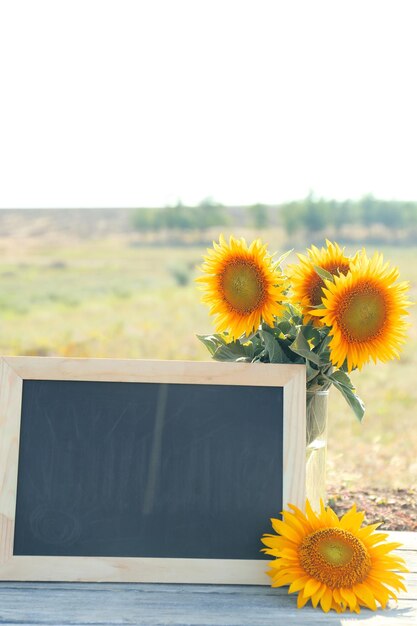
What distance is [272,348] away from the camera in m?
1.52

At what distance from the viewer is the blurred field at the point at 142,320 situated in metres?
4.83

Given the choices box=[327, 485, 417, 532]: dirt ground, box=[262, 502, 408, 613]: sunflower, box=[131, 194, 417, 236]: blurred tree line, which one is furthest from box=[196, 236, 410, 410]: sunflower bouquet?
box=[131, 194, 417, 236]: blurred tree line

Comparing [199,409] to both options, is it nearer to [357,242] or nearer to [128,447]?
[128,447]

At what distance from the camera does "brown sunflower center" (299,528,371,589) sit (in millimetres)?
1301

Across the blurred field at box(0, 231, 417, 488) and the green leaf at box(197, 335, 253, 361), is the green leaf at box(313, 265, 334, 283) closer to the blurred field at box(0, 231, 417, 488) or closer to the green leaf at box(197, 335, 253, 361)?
the green leaf at box(197, 335, 253, 361)

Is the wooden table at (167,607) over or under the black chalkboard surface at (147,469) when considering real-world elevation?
under

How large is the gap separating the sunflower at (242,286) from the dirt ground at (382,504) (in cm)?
100

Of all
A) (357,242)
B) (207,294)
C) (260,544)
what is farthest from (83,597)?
(357,242)

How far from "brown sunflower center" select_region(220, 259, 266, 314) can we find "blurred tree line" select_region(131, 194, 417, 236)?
2580 centimetres

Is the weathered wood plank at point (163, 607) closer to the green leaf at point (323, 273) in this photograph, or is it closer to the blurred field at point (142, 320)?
the green leaf at point (323, 273)

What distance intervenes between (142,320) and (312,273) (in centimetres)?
1194

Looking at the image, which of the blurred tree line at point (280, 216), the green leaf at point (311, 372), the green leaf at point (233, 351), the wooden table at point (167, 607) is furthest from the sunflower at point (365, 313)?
the blurred tree line at point (280, 216)

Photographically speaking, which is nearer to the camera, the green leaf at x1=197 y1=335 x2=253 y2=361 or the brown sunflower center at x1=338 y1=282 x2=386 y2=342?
the brown sunflower center at x1=338 y1=282 x2=386 y2=342

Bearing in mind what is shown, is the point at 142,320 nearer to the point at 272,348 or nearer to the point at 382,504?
the point at 382,504
